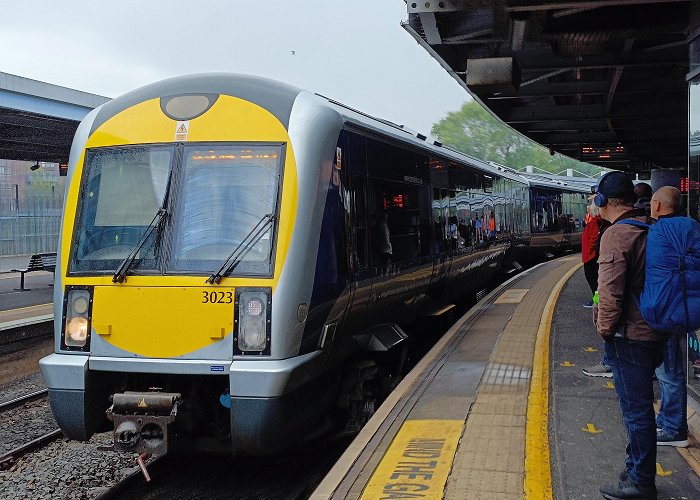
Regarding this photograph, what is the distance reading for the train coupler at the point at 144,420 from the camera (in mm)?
5145

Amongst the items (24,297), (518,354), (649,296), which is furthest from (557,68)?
(24,297)

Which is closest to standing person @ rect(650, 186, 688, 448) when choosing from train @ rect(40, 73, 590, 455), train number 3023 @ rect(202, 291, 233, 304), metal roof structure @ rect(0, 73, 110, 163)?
train @ rect(40, 73, 590, 455)

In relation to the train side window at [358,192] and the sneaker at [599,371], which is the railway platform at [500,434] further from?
the train side window at [358,192]

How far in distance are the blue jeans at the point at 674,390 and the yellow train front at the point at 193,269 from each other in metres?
2.32

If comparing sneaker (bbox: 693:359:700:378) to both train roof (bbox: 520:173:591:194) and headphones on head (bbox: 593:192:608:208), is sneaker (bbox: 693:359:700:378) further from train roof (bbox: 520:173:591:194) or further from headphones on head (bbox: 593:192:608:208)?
train roof (bbox: 520:173:591:194)

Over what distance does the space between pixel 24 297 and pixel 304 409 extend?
1307cm

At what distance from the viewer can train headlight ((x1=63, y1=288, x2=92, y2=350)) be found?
17.6ft

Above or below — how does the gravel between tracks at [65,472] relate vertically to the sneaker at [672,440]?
below

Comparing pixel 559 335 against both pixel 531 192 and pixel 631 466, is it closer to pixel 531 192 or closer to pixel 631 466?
pixel 631 466

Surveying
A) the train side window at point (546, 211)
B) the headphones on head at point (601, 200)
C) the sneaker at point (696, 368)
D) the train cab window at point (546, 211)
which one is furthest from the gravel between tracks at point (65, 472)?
the train side window at point (546, 211)

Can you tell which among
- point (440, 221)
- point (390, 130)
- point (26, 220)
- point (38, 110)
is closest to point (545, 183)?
point (38, 110)

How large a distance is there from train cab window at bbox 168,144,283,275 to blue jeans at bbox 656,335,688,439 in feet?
8.60

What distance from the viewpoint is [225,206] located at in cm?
543

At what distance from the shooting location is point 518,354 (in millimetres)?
7836
